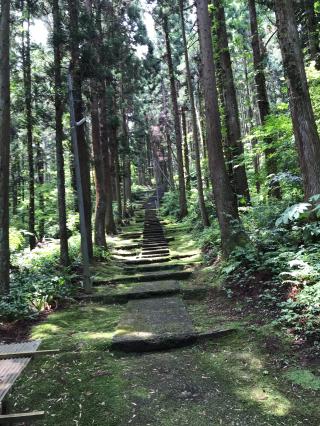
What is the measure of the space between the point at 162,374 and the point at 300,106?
483cm

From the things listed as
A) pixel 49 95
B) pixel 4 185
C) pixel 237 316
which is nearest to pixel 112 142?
pixel 49 95

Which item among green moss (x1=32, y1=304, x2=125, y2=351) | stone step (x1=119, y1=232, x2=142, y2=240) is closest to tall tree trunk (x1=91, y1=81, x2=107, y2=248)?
stone step (x1=119, y1=232, x2=142, y2=240)

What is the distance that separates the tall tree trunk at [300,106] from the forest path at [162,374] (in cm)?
269

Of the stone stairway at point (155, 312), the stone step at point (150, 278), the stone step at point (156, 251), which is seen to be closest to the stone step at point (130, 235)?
the stone step at point (156, 251)

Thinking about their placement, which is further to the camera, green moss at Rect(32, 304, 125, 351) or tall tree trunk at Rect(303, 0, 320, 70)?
tall tree trunk at Rect(303, 0, 320, 70)

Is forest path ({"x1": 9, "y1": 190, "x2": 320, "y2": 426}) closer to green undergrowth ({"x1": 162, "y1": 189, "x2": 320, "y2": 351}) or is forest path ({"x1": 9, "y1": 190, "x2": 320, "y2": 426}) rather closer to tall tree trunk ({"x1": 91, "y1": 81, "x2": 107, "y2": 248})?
green undergrowth ({"x1": 162, "y1": 189, "x2": 320, "y2": 351})

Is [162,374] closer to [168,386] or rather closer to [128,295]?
[168,386]

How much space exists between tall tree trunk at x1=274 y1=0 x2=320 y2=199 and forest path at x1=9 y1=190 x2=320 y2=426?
2.69 meters

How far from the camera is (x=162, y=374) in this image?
4.46 meters

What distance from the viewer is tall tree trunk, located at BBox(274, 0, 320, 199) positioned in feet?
21.2

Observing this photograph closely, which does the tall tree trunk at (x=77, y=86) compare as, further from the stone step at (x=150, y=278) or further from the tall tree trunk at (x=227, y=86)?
the tall tree trunk at (x=227, y=86)

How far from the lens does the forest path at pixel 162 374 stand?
11.8 feet

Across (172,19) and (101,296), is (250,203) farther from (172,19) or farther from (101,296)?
(172,19)

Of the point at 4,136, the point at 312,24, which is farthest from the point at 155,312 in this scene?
the point at 312,24
